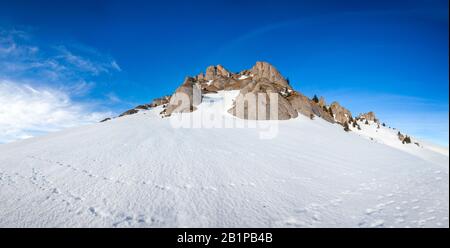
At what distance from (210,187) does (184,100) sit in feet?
Answer: 122

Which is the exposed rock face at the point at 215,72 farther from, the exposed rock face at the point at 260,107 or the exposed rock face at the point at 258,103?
the exposed rock face at the point at 260,107

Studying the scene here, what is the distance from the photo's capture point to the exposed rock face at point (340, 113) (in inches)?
2529

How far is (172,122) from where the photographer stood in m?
38.1

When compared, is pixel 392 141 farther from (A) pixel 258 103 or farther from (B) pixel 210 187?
(B) pixel 210 187

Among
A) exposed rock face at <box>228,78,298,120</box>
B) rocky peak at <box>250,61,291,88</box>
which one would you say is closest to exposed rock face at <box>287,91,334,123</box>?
exposed rock face at <box>228,78,298,120</box>

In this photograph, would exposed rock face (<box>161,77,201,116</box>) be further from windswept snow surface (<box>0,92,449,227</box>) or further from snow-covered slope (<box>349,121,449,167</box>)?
snow-covered slope (<box>349,121,449,167</box>)

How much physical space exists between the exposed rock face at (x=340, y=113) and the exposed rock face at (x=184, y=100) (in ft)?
116

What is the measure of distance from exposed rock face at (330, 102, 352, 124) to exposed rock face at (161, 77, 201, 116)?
35.5 metres

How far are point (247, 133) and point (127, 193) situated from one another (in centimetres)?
2093

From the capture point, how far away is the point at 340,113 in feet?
220

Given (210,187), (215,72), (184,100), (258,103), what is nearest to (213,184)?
(210,187)
